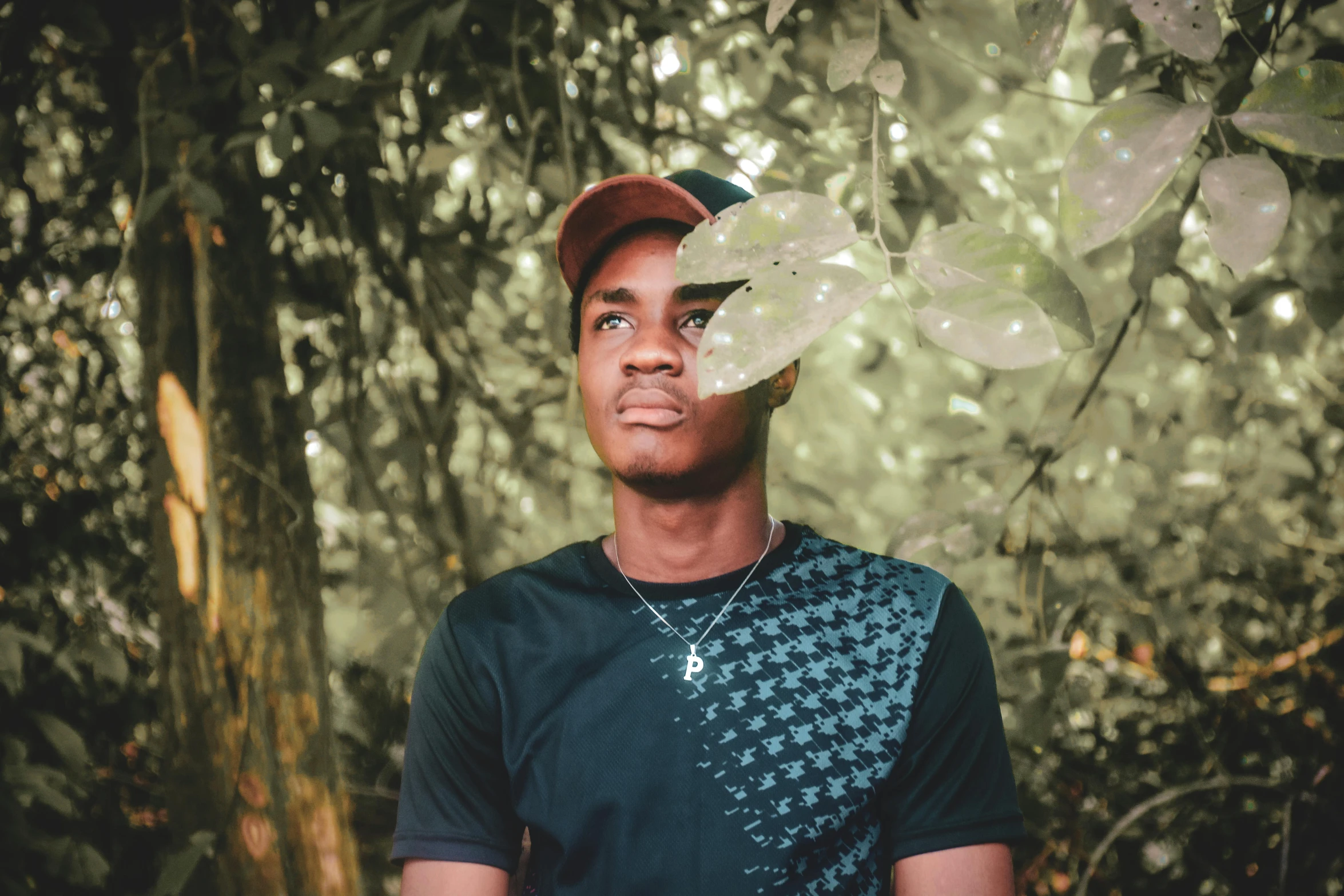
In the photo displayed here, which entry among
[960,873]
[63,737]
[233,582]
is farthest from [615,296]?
[63,737]

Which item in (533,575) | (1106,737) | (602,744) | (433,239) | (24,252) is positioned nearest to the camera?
(602,744)

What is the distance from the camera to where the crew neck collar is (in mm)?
946

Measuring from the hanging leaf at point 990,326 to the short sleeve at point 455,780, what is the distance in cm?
64

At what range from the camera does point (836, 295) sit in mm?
470

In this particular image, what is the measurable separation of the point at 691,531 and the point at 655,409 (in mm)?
150

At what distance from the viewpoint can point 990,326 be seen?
47cm

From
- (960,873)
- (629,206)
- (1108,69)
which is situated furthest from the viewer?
(1108,69)

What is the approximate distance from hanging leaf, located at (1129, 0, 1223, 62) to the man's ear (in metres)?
0.50

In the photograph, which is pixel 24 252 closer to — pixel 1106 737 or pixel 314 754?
pixel 314 754

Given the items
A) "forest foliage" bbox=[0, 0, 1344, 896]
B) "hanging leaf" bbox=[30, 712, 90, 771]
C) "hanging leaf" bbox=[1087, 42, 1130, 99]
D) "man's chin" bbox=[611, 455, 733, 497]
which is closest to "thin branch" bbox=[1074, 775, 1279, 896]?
"forest foliage" bbox=[0, 0, 1344, 896]

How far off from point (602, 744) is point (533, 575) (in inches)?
8.2

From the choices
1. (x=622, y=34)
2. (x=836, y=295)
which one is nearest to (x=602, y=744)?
(x=836, y=295)

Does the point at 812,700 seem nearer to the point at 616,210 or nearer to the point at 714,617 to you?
the point at 714,617

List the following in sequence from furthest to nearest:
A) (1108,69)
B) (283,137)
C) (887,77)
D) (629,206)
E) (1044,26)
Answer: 1. (283,137)
2. (1108,69)
3. (629,206)
4. (887,77)
5. (1044,26)
